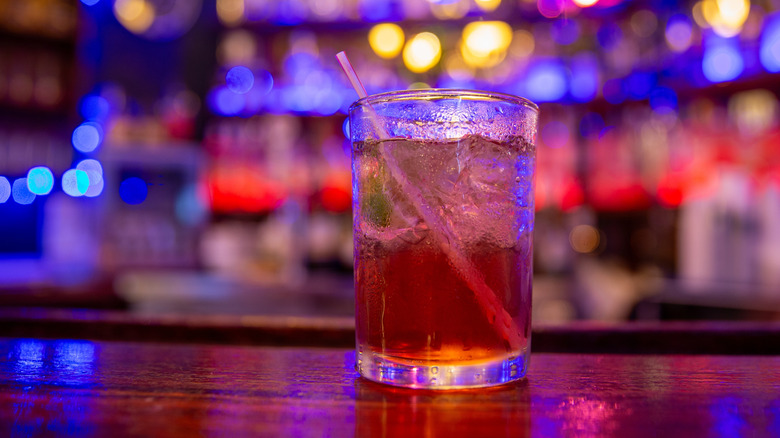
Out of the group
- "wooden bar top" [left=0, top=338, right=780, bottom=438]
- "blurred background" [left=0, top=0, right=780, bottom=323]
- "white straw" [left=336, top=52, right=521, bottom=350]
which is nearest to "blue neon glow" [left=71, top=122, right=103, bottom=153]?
"blurred background" [left=0, top=0, right=780, bottom=323]

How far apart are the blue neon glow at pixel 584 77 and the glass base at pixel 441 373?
149 inches

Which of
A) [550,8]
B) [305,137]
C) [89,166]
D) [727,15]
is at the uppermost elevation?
[550,8]

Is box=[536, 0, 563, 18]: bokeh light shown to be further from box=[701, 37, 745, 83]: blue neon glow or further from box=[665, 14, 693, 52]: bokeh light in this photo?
box=[701, 37, 745, 83]: blue neon glow

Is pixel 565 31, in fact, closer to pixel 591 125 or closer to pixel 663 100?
pixel 591 125

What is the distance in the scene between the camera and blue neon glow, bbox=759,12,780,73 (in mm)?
2818

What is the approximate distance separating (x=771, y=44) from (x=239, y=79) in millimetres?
3437

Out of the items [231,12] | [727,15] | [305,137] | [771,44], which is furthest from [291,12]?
[771,44]

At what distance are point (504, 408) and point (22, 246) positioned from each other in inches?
206

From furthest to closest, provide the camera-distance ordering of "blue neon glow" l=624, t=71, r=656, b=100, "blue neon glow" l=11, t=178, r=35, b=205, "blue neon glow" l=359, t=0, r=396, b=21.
A: "blue neon glow" l=11, t=178, r=35, b=205, "blue neon glow" l=359, t=0, r=396, b=21, "blue neon glow" l=624, t=71, r=656, b=100

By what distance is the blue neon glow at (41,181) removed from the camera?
4602 mm

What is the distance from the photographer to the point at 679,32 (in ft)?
11.4

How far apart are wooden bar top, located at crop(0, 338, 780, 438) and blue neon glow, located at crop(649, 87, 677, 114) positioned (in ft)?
10.2

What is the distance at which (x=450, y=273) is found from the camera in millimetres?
539

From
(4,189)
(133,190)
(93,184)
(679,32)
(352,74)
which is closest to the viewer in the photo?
(352,74)
